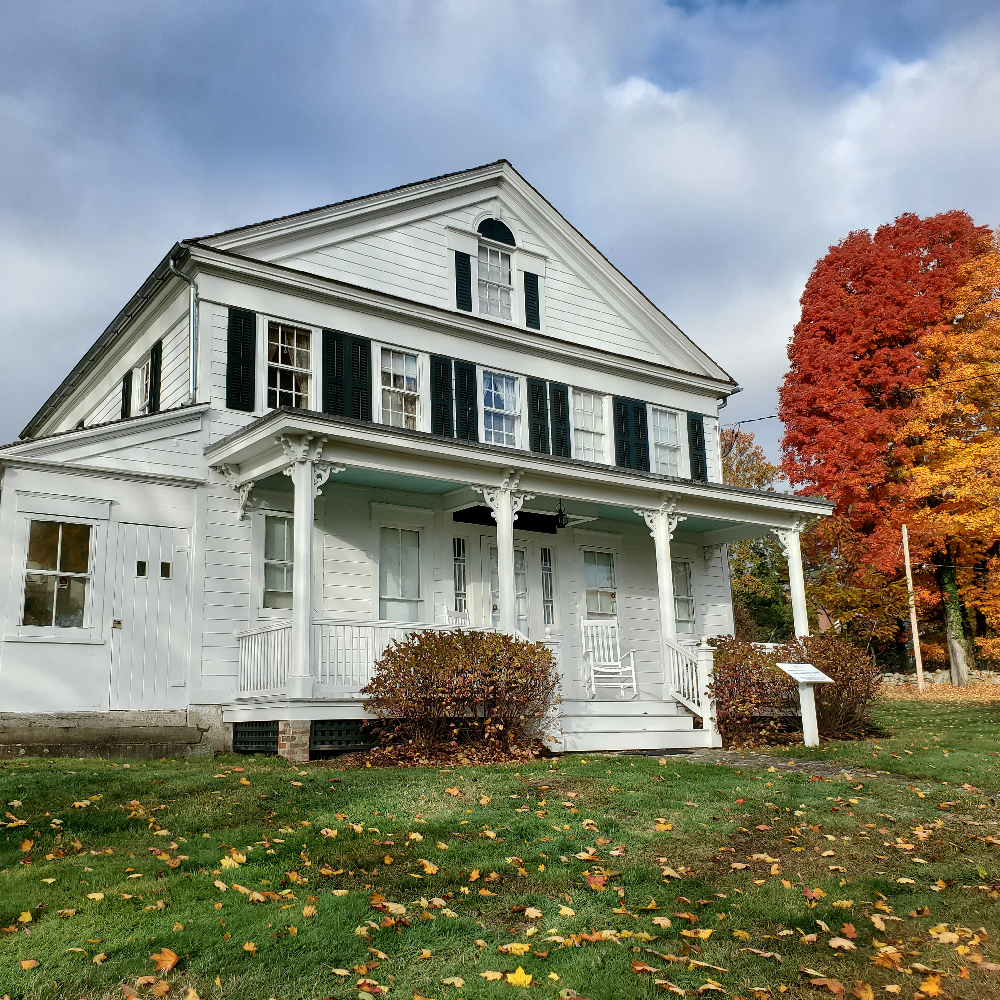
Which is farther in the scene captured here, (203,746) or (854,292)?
(854,292)

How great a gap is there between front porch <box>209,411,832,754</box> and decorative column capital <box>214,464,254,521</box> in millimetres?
19

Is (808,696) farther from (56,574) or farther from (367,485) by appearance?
(56,574)

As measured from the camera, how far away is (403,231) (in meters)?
16.1

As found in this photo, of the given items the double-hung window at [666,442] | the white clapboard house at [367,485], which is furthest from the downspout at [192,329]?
the double-hung window at [666,442]

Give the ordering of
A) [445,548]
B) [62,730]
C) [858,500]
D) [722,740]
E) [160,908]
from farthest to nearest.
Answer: [858,500]
[445,548]
[722,740]
[62,730]
[160,908]

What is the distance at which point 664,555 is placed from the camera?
607 inches

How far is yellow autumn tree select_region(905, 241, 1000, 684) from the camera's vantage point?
80.8 feet

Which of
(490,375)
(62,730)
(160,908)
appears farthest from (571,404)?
(160,908)

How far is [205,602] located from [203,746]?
5.95 ft

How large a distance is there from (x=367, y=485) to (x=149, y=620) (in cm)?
357

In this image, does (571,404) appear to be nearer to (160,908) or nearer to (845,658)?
(845,658)

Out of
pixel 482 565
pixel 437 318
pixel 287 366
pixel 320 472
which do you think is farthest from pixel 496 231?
pixel 320 472

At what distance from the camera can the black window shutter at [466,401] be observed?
15.7m

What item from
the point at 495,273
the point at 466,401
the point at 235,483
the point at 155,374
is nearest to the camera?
the point at 235,483
